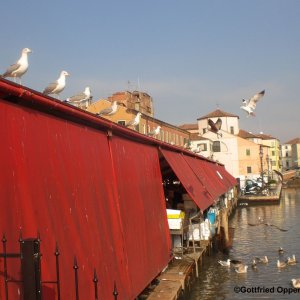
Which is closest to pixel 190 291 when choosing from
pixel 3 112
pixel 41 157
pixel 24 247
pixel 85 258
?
pixel 85 258

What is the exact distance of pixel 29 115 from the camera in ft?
20.8

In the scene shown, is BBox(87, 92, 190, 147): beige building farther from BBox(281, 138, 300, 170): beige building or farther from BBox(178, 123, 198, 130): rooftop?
BBox(281, 138, 300, 170): beige building

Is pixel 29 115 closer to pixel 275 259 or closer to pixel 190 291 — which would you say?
pixel 190 291

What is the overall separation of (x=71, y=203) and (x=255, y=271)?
13.0m

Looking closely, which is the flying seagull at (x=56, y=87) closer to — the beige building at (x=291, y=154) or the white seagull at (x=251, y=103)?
the white seagull at (x=251, y=103)

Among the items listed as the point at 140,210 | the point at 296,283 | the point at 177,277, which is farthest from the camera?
the point at 296,283

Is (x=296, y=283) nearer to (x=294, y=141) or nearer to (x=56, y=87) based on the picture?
(x=56, y=87)

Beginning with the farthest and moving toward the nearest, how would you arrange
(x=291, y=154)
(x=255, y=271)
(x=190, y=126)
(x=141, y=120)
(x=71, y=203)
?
(x=291, y=154) < (x=190, y=126) < (x=141, y=120) < (x=255, y=271) < (x=71, y=203)

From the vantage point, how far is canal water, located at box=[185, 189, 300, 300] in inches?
603

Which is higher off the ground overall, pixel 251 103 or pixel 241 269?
pixel 251 103

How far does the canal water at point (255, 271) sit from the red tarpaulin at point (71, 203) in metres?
5.39

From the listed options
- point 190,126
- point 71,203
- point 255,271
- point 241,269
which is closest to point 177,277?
point 241,269

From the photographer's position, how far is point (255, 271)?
1822 cm

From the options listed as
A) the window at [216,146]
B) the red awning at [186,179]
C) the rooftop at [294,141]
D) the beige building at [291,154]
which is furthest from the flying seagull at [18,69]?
the rooftop at [294,141]
